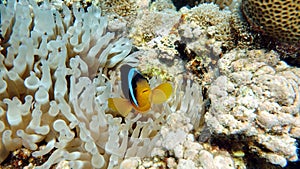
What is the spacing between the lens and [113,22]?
2.57 meters

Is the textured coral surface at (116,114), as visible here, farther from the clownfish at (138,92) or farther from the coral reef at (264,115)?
the clownfish at (138,92)

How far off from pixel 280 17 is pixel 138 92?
132 cm

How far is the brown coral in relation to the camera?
2178 mm

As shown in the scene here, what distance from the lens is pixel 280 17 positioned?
7.15ft

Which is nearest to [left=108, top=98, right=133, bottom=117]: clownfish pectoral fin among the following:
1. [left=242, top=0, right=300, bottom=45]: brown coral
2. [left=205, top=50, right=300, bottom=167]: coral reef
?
[left=205, top=50, right=300, bottom=167]: coral reef

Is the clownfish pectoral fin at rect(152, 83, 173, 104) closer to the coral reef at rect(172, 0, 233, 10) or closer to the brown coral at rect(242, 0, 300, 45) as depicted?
the brown coral at rect(242, 0, 300, 45)

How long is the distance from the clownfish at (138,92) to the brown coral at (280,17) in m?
1.06

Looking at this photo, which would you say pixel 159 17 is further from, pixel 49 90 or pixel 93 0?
pixel 49 90

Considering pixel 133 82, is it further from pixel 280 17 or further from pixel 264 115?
pixel 280 17

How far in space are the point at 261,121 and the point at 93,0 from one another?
2.00 meters

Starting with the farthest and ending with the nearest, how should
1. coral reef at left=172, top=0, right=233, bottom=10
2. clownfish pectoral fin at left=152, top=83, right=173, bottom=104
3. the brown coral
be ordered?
coral reef at left=172, top=0, right=233, bottom=10
the brown coral
clownfish pectoral fin at left=152, top=83, right=173, bottom=104

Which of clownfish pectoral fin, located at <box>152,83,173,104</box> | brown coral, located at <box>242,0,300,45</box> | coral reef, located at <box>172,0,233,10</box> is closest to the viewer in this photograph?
clownfish pectoral fin, located at <box>152,83,173,104</box>

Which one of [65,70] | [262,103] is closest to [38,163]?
[65,70]

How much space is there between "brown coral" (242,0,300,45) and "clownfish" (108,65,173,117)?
1055 mm
